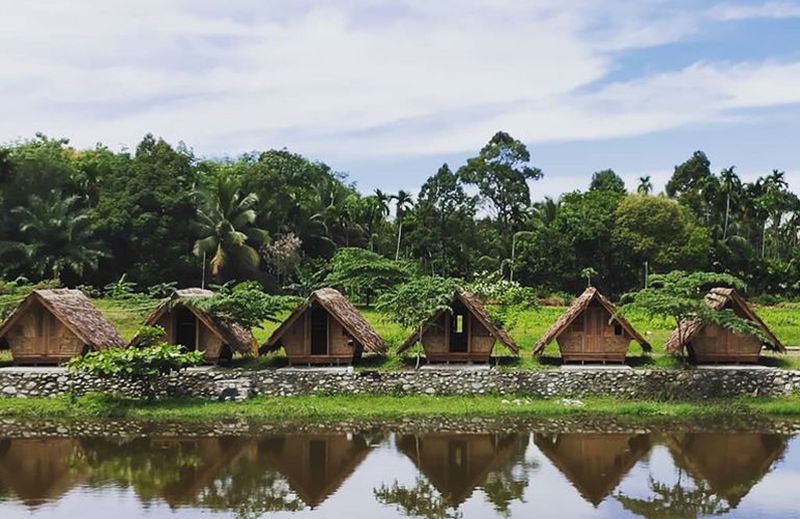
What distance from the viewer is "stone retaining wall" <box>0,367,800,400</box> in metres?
23.4

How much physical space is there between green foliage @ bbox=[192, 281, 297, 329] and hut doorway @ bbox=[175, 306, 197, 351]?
3.97 ft

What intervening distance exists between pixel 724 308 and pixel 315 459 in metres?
12.4

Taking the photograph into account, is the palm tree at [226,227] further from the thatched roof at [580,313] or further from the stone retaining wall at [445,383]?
the thatched roof at [580,313]

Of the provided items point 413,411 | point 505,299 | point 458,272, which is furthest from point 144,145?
point 413,411

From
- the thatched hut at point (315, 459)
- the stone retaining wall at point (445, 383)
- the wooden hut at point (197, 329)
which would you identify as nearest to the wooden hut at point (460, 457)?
the thatched hut at point (315, 459)

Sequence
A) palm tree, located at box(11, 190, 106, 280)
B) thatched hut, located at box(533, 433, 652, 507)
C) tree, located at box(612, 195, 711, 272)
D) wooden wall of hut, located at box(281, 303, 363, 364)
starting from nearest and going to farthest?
thatched hut, located at box(533, 433, 652, 507), wooden wall of hut, located at box(281, 303, 363, 364), palm tree, located at box(11, 190, 106, 280), tree, located at box(612, 195, 711, 272)

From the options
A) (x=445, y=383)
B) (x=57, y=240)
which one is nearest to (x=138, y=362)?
(x=445, y=383)

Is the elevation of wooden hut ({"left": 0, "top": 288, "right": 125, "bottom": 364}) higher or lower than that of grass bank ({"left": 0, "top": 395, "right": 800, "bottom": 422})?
higher

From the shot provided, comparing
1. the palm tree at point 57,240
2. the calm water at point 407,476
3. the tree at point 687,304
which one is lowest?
the calm water at point 407,476

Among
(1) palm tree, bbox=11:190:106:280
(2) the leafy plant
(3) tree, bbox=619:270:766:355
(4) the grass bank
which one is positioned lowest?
(4) the grass bank

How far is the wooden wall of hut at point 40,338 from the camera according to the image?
24922 mm

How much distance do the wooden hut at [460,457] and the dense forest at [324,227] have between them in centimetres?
1902

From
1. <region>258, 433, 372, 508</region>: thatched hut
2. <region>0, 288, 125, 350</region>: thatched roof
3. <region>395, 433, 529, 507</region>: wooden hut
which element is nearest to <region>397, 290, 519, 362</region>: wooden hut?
<region>395, 433, 529, 507</region>: wooden hut

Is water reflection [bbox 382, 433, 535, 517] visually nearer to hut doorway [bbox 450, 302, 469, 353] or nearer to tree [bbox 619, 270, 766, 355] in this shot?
hut doorway [bbox 450, 302, 469, 353]
